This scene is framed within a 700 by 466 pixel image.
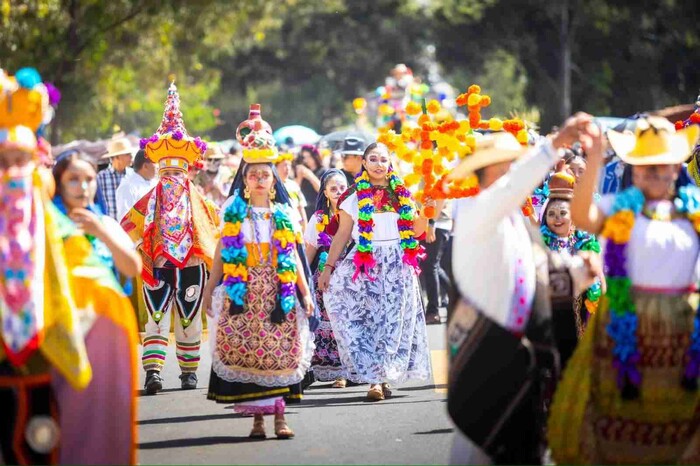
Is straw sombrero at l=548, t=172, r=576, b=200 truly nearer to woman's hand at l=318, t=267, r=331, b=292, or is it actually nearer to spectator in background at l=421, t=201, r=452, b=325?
woman's hand at l=318, t=267, r=331, b=292

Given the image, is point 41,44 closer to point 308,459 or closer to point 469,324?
point 308,459

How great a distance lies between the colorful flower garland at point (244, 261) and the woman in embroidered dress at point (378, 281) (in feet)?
6.79

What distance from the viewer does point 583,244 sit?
34.4 feet

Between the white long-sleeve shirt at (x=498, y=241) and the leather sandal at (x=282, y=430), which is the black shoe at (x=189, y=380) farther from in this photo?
the white long-sleeve shirt at (x=498, y=241)

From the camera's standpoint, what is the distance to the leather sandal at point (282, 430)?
33.8ft

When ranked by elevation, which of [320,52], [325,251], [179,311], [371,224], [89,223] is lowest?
[179,311]

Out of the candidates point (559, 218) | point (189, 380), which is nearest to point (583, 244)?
point (559, 218)

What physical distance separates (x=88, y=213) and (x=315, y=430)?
10.8ft

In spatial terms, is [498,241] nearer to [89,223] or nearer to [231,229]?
[89,223]

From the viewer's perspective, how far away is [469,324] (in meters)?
7.65

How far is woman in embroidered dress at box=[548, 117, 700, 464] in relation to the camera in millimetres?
7680

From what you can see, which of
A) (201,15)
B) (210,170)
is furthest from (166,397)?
(201,15)

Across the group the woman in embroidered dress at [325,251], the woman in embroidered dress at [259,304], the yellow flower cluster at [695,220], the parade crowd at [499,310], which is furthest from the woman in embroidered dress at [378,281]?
the yellow flower cluster at [695,220]

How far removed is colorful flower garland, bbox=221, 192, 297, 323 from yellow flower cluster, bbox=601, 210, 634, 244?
3.17 metres
